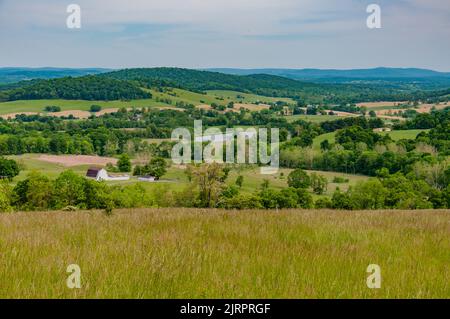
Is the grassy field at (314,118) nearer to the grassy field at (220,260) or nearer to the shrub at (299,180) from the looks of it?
the shrub at (299,180)

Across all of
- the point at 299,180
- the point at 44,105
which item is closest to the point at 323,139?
the point at 299,180

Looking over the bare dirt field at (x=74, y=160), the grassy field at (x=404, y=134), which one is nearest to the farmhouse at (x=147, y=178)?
the bare dirt field at (x=74, y=160)

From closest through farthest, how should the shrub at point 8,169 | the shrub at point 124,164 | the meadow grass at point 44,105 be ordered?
the shrub at point 8,169 < the shrub at point 124,164 < the meadow grass at point 44,105

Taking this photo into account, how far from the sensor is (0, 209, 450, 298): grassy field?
418 centimetres

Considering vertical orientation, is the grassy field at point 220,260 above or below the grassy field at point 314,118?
above

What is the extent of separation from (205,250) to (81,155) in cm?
12945

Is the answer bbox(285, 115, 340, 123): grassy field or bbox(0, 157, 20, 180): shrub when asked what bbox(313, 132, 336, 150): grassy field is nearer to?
bbox(285, 115, 340, 123): grassy field

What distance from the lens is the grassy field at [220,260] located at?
13.7ft

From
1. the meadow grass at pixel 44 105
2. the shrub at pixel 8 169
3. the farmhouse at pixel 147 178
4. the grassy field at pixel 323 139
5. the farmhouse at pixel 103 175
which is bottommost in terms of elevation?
the farmhouse at pixel 147 178

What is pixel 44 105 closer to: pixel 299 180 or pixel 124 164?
pixel 124 164

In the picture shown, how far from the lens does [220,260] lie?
5.02 metres

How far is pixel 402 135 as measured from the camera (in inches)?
5148
